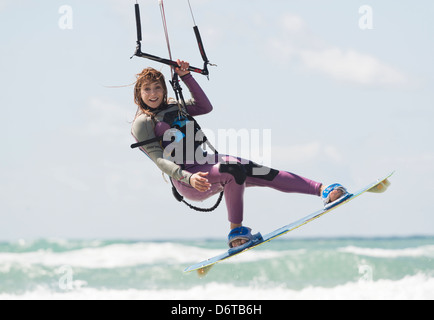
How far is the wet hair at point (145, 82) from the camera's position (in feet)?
18.6

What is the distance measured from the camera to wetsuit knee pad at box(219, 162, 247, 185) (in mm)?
5480

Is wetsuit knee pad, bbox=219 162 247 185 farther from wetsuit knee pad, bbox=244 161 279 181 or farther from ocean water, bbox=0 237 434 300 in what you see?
ocean water, bbox=0 237 434 300

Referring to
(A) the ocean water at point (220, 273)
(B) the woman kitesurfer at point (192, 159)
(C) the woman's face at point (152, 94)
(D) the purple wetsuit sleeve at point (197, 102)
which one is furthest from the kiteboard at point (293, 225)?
(A) the ocean water at point (220, 273)

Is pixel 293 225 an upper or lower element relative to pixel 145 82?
lower

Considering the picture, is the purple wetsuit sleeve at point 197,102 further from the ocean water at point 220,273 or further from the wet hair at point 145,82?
the ocean water at point 220,273

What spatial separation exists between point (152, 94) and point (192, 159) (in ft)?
2.21

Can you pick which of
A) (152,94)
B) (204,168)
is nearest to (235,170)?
(204,168)

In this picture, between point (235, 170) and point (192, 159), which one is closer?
point (235, 170)

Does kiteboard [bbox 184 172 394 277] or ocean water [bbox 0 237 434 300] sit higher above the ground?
ocean water [bbox 0 237 434 300]

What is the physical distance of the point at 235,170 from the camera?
5496 mm

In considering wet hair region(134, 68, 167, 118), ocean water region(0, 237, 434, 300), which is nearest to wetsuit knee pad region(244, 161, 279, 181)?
wet hair region(134, 68, 167, 118)

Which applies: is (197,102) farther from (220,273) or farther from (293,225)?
(220,273)
